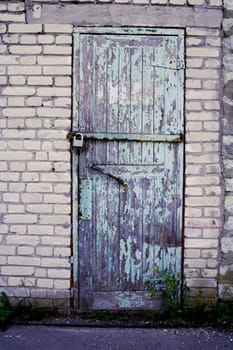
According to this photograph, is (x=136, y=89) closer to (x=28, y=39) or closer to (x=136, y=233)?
(x=28, y=39)

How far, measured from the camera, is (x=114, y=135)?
3371mm

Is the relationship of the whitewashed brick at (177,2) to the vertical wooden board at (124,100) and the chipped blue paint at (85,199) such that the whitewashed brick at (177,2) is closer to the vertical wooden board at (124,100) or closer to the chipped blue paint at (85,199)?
the vertical wooden board at (124,100)

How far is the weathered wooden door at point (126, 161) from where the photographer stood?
335 centimetres

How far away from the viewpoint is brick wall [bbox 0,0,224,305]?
3.35 meters

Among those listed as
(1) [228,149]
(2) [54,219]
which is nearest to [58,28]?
(2) [54,219]

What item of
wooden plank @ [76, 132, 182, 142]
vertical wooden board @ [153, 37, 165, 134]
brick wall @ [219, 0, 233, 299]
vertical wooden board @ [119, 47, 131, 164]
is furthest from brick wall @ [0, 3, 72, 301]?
brick wall @ [219, 0, 233, 299]

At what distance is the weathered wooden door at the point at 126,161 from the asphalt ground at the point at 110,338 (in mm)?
309

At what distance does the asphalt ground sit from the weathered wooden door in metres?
0.31

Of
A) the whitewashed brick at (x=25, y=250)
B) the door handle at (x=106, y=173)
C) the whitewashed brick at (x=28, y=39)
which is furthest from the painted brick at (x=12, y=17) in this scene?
the whitewashed brick at (x=25, y=250)

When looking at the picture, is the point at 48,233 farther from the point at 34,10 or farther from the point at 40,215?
the point at 34,10

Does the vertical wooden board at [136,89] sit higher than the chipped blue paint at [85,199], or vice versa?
the vertical wooden board at [136,89]

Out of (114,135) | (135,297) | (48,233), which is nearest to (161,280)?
(135,297)

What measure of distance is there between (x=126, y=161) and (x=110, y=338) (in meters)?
1.31

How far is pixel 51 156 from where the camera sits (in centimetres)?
338
